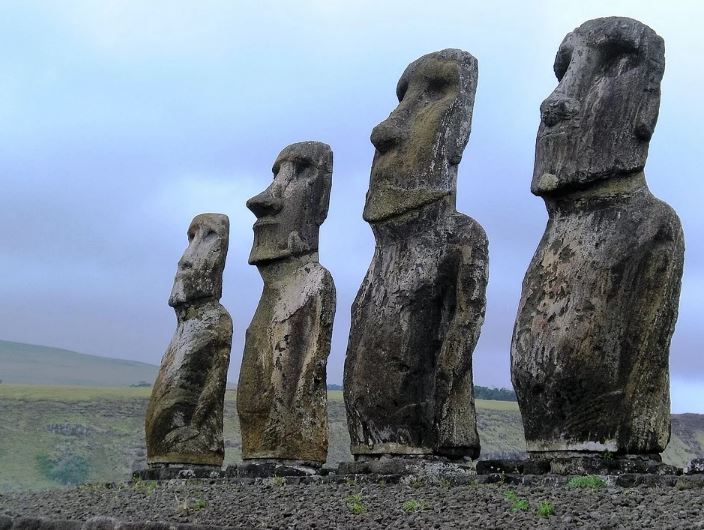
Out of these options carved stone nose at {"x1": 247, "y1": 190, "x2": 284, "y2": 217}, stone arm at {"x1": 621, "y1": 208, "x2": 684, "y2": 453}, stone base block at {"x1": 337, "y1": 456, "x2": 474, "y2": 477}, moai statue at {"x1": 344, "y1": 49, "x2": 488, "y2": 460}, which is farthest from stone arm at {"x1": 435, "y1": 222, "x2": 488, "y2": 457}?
carved stone nose at {"x1": 247, "y1": 190, "x2": 284, "y2": 217}

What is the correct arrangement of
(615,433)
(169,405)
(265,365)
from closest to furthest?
1. (615,433)
2. (265,365)
3. (169,405)

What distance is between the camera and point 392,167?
38.7 ft

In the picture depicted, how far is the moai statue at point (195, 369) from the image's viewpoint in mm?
14773

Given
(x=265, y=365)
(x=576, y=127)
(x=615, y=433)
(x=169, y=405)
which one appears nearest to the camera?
(x=615, y=433)

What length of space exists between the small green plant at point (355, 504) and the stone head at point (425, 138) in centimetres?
329

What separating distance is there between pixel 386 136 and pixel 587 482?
457 centimetres

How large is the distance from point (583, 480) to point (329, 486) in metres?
2.37

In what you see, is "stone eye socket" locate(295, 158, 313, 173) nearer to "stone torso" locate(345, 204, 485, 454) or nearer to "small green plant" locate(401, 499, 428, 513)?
"stone torso" locate(345, 204, 485, 454)

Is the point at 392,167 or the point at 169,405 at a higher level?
the point at 392,167

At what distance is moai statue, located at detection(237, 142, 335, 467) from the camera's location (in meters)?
13.1

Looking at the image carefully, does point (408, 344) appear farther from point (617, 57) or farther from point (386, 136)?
point (617, 57)

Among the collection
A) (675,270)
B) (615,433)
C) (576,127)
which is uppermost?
(576,127)

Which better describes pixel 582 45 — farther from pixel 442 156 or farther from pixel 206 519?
pixel 206 519

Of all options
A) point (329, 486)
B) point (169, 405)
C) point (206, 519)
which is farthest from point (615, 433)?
point (169, 405)
